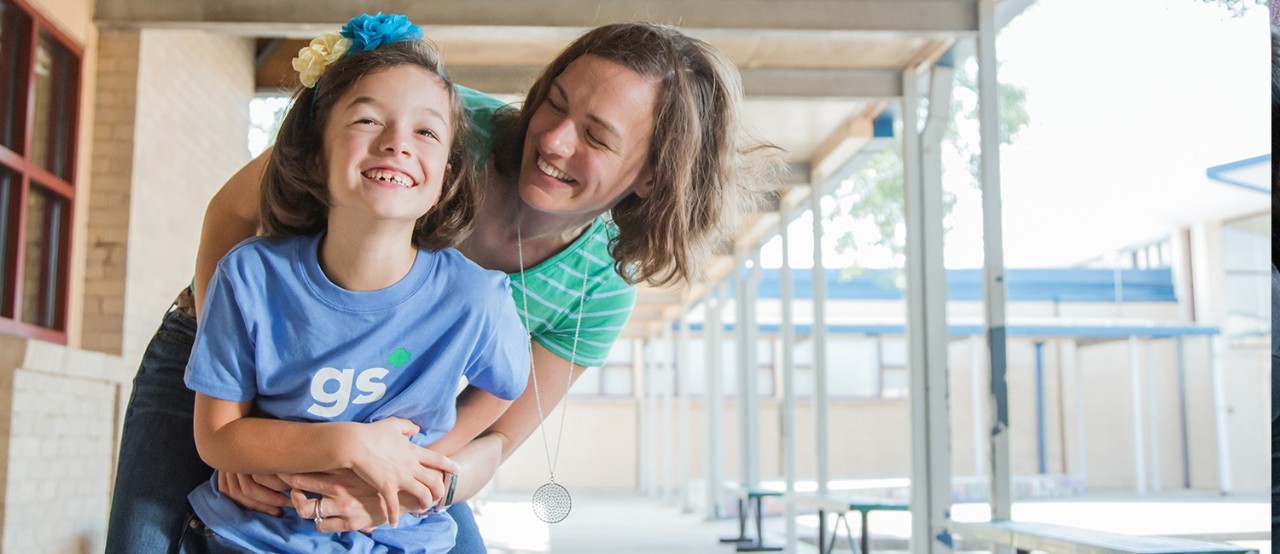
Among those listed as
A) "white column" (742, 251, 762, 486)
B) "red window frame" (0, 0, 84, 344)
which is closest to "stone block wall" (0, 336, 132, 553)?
"red window frame" (0, 0, 84, 344)

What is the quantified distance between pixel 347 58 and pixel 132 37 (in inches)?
199

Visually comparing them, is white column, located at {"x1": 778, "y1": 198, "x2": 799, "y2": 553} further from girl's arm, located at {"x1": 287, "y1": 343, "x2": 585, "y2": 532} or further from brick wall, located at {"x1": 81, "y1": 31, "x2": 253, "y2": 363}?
girl's arm, located at {"x1": 287, "y1": 343, "x2": 585, "y2": 532}

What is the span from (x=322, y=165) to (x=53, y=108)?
4.91 meters

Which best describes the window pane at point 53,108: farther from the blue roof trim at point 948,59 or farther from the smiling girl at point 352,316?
the smiling girl at point 352,316

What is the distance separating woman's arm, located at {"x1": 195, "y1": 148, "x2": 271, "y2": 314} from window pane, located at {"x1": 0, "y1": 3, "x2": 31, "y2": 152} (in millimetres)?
4193

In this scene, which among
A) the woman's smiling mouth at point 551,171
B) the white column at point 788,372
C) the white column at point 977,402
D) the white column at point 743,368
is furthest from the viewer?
the white column at point 977,402

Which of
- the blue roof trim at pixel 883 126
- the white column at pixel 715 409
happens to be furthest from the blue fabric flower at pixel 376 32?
the white column at pixel 715 409

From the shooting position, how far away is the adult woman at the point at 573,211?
72.1 inches

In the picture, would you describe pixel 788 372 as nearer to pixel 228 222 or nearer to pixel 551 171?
pixel 551 171

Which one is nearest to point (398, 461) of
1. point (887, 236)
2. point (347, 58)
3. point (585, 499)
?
point (347, 58)

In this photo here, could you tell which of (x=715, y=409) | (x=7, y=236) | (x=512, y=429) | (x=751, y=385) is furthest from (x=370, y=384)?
(x=715, y=409)

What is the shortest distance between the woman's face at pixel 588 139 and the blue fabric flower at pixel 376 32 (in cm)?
27

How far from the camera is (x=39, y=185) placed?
582cm

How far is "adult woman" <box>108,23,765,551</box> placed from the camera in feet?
6.00
